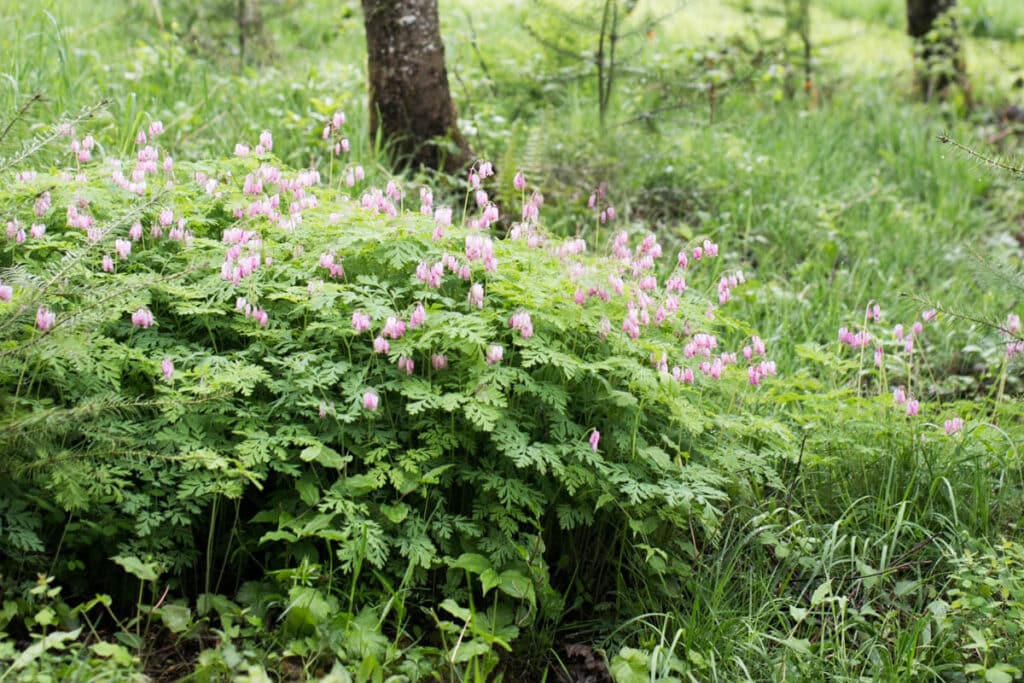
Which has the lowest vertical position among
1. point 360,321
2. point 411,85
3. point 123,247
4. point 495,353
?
point 495,353

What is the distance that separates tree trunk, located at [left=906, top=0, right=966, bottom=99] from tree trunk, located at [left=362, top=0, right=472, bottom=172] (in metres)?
5.45

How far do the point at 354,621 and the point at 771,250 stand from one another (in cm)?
420

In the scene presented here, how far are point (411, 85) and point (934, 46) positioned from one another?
19.5 feet

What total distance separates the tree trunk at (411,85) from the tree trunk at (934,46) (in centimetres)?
545

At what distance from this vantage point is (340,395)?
297 cm

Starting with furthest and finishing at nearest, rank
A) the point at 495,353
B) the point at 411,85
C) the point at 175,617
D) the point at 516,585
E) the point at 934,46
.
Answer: the point at 934,46 < the point at 411,85 < the point at 516,585 < the point at 495,353 < the point at 175,617

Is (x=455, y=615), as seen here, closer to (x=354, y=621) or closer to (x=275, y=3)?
(x=354, y=621)

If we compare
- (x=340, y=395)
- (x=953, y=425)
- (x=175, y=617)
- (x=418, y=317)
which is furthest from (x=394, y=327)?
(x=953, y=425)

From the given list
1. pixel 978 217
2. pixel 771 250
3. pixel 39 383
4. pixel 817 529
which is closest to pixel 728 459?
pixel 817 529

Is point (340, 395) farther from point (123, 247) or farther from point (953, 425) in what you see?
point (953, 425)

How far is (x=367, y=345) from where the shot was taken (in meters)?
3.00

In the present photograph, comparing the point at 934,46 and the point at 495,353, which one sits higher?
the point at 934,46

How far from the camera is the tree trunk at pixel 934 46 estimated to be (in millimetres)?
8939

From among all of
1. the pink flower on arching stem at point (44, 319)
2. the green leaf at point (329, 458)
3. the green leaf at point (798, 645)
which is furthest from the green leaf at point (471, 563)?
the pink flower on arching stem at point (44, 319)
